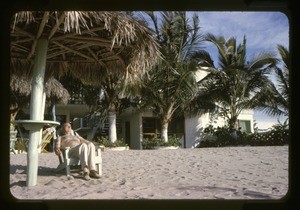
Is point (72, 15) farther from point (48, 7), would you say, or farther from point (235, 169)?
point (235, 169)

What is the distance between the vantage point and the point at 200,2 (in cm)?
253

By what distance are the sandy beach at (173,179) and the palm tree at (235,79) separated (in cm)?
471

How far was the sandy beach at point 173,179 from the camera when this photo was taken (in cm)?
479

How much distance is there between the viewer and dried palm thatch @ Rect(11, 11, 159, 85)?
15.7 ft

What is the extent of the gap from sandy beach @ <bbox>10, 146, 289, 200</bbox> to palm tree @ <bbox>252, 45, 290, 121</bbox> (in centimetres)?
476

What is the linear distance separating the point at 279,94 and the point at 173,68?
422cm

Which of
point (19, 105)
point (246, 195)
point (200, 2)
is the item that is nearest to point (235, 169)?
point (246, 195)

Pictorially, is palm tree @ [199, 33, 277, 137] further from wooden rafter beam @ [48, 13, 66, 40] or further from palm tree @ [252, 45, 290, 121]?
wooden rafter beam @ [48, 13, 66, 40]

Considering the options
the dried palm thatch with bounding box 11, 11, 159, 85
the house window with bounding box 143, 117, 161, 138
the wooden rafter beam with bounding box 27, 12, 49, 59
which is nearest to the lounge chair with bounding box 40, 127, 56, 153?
the dried palm thatch with bounding box 11, 11, 159, 85

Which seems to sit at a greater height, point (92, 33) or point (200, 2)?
point (92, 33)

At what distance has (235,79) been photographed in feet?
46.0

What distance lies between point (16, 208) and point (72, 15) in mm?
2662

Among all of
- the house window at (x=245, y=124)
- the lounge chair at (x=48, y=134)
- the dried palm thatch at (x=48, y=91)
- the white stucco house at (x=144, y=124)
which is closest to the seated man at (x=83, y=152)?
the lounge chair at (x=48, y=134)

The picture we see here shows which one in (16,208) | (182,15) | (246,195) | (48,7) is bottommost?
(246,195)
